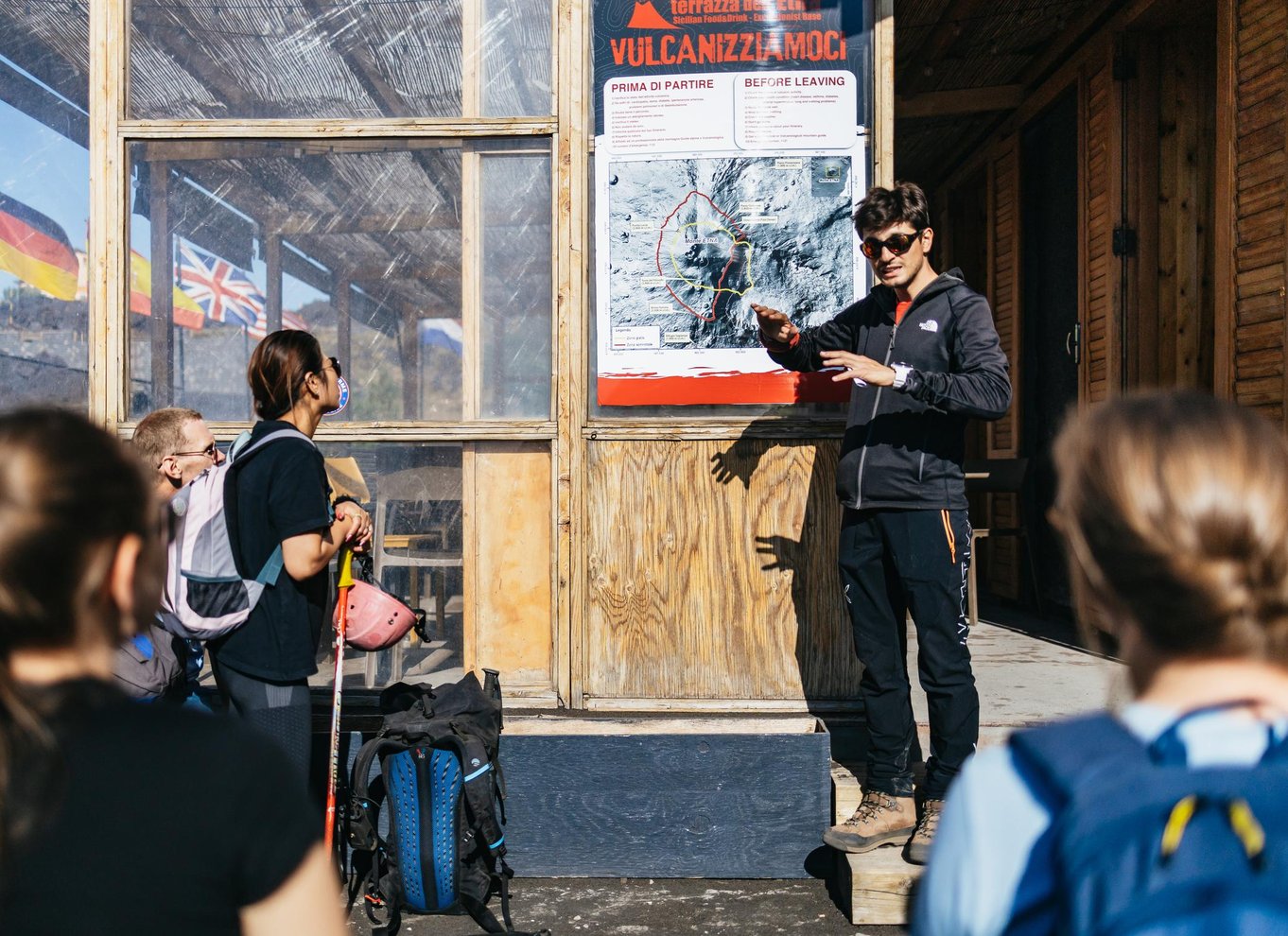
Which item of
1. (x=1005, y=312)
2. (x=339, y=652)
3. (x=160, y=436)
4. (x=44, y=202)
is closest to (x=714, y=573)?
(x=339, y=652)

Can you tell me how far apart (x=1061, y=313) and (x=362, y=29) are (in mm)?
5055

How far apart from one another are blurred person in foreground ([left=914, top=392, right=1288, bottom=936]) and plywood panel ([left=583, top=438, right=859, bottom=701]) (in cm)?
309

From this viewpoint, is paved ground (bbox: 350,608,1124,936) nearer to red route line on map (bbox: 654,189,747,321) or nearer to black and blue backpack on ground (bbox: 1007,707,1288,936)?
red route line on map (bbox: 654,189,747,321)

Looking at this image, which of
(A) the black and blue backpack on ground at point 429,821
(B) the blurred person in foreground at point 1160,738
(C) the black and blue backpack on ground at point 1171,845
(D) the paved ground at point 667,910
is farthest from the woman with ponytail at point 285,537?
(C) the black and blue backpack on ground at point 1171,845

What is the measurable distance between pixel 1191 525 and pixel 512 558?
11.4ft

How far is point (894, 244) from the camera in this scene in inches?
138

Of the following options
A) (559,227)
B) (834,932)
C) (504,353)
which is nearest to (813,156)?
Answer: (559,227)

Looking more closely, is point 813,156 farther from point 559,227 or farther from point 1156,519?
point 1156,519

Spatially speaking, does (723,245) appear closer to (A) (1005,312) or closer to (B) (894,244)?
(B) (894,244)

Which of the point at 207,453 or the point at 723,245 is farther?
the point at 723,245

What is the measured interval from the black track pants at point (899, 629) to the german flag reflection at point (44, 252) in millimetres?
3180

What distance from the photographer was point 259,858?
110 centimetres

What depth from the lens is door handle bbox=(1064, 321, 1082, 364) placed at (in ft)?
22.6

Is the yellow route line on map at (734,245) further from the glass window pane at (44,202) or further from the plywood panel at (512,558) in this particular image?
the glass window pane at (44,202)
